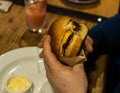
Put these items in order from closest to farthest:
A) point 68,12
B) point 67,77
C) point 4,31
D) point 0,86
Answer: point 67,77
point 0,86
point 4,31
point 68,12

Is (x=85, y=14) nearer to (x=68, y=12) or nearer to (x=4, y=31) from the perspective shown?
(x=68, y=12)

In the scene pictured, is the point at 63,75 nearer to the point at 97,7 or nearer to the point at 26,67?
the point at 26,67

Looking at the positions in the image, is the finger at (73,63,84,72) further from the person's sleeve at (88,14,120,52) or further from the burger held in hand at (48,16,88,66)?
the person's sleeve at (88,14,120,52)

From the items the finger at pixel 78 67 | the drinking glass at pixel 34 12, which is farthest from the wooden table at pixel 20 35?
the finger at pixel 78 67

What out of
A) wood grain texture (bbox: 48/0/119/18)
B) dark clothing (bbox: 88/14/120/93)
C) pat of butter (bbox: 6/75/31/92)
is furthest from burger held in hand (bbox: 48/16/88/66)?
wood grain texture (bbox: 48/0/119/18)

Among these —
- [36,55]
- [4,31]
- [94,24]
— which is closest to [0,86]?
[36,55]

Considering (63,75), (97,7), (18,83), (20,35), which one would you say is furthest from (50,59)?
(97,7)

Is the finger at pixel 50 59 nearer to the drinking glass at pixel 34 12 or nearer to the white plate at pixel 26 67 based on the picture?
the white plate at pixel 26 67
